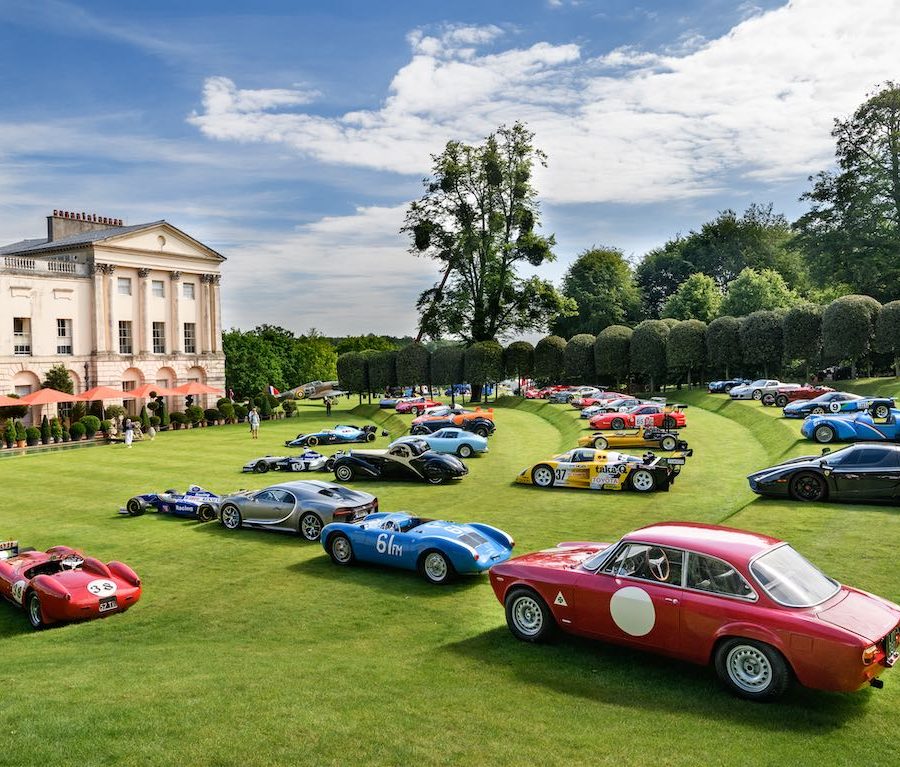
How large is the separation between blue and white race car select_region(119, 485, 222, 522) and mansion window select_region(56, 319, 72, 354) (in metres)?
36.4

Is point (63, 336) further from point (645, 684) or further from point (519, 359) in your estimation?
point (645, 684)

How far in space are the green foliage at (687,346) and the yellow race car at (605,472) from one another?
109 feet

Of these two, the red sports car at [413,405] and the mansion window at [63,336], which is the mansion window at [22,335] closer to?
the mansion window at [63,336]

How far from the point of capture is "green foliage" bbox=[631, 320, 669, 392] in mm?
56125

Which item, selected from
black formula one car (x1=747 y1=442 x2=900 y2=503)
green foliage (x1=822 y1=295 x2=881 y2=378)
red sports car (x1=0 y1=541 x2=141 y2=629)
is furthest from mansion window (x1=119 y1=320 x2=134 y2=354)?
black formula one car (x1=747 y1=442 x2=900 y2=503)

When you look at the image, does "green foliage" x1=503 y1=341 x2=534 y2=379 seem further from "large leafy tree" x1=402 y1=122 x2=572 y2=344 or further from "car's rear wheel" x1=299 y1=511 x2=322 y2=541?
"car's rear wheel" x1=299 y1=511 x2=322 y2=541

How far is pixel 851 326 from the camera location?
46.3 m

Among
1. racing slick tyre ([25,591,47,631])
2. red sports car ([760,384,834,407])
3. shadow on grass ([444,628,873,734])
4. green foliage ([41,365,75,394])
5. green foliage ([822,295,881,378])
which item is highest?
green foliage ([822,295,881,378])

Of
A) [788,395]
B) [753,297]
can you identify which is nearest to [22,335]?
[788,395]

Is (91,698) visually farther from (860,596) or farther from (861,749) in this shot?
(860,596)

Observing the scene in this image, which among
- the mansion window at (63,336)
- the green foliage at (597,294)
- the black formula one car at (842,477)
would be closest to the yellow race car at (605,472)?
the black formula one car at (842,477)

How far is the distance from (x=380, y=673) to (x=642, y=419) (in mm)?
25961

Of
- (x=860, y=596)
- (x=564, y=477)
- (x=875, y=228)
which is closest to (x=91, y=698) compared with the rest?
(x=860, y=596)

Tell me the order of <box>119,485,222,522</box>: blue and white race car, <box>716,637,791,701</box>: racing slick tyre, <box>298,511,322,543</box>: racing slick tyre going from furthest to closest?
1. <box>119,485,222,522</box>: blue and white race car
2. <box>298,511,322,543</box>: racing slick tyre
3. <box>716,637,791,701</box>: racing slick tyre
